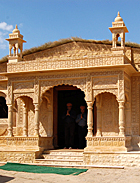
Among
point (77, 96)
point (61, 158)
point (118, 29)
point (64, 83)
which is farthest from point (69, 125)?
point (118, 29)

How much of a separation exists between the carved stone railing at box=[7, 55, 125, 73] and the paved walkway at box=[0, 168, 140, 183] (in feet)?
12.9

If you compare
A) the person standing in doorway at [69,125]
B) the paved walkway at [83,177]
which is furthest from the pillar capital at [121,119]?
the person standing in doorway at [69,125]

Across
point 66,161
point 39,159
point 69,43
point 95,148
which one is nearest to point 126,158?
point 95,148

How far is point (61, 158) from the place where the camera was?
13.1 m

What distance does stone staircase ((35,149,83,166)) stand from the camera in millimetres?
12531

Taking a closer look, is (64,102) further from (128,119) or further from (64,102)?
(128,119)

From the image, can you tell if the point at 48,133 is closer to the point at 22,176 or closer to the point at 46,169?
the point at 46,169

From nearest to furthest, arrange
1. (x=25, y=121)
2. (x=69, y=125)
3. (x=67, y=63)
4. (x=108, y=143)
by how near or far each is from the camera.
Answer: (x=108, y=143) < (x=67, y=63) < (x=25, y=121) < (x=69, y=125)

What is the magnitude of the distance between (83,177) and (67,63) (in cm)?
472

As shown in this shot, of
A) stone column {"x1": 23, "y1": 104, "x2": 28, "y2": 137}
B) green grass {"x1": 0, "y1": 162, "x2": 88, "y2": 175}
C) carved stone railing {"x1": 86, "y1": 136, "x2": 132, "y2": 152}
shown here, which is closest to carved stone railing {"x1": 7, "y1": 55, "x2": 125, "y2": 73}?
stone column {"x1": 23, "y1": 104, "x2": 28, "y2": 137}

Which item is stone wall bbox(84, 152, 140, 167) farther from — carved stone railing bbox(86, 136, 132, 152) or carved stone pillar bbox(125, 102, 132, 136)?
carved stone pillar bbox(125, 102, 132, 136)

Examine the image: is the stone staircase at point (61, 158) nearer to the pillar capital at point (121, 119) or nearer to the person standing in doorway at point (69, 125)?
the person standing in doorway at point (69, 125)

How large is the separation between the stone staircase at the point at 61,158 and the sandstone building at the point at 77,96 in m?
0.20

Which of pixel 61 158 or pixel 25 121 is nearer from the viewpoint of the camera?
pixel 61 158
